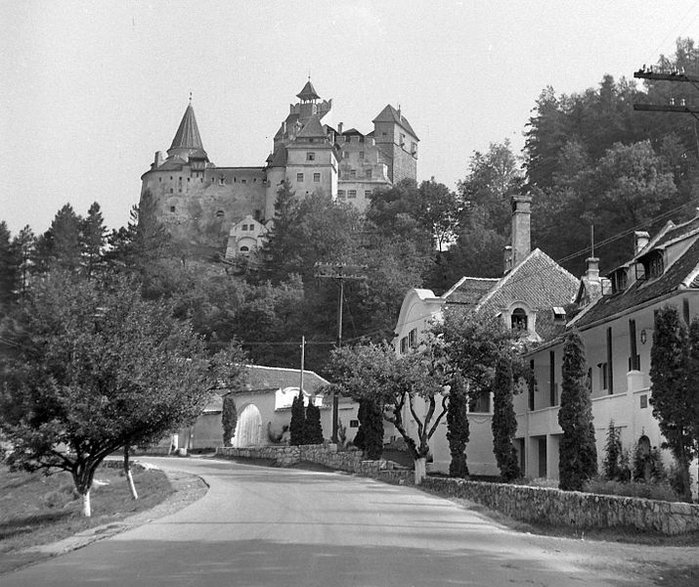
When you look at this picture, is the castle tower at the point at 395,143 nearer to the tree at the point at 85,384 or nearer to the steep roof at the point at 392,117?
the steep roof at the point at 392,117

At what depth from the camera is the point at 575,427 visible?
76.6 feet

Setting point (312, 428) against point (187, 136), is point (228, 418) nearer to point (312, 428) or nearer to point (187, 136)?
point (312, 428)

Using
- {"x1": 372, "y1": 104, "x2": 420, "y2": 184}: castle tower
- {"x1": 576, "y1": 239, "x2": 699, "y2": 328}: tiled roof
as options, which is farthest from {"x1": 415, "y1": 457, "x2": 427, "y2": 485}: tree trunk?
{"x1": 372, "y1": 104, "x2": 420, "y2": 184}: castle tower

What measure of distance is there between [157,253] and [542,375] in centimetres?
7936

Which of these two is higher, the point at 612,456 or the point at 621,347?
the point at 621,347

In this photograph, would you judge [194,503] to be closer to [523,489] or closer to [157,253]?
[523,489]

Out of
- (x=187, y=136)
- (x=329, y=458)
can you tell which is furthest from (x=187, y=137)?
(x=329, y=458)

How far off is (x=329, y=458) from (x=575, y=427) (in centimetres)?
2546

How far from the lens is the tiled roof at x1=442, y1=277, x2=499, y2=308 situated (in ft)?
157

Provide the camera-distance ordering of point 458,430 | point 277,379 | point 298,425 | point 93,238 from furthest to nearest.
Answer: point 93,238, point 277,379, point 298,425, point 458,430

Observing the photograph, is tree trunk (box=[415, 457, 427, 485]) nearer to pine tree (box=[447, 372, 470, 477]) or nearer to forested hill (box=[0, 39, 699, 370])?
pine tree (box=[447, 372, 470, 477])

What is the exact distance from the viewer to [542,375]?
127ft

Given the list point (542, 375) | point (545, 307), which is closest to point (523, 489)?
point (542, 375)

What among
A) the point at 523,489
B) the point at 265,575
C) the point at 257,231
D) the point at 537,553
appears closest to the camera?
the point at 265,575
